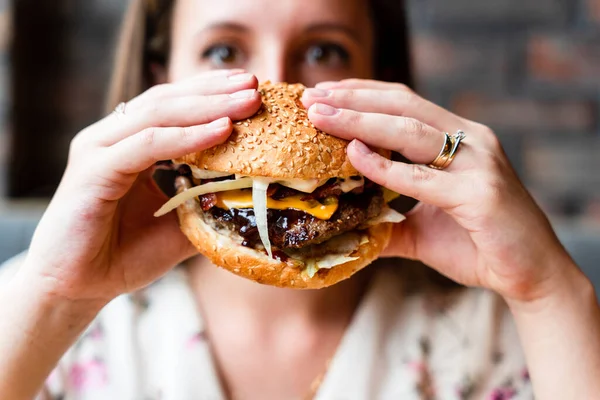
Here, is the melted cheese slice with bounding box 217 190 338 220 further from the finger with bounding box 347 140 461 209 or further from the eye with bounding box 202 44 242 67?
the eye with bounding box 202 44 242 67

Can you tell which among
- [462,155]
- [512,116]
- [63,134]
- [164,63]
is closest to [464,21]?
[512,116]

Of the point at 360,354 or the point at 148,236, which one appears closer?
the point at 148,236

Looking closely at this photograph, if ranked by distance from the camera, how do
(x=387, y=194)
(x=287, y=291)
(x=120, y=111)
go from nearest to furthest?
(x=120, y=111)
(x=387, y=194)
(x=287, y=291)

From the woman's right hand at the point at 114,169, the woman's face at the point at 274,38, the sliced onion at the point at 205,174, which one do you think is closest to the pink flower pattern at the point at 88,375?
the woman's right hand at the point at 114,169

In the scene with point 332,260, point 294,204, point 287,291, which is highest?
point 294,204

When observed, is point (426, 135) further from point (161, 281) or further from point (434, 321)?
point (161, 281)

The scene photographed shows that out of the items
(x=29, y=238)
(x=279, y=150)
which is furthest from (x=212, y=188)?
(x=29, y=238)

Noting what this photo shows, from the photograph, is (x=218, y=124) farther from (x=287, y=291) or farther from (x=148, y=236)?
(x=287, y=291)
